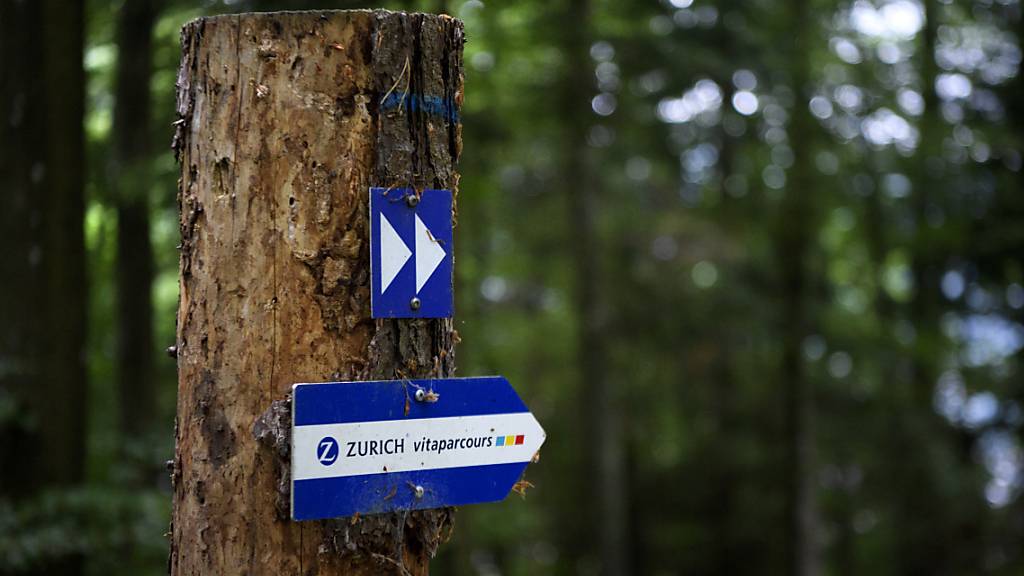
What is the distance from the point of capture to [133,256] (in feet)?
27.6

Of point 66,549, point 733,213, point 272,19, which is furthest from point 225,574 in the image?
point 733,213

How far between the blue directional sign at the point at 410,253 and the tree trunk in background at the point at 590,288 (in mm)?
8746

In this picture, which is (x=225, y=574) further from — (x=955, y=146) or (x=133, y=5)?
(x=955, y=146)

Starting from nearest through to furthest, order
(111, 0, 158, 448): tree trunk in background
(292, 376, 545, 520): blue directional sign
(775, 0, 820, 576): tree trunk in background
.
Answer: (292, 376, 545, 520): blue directional sign < (111, 0, 158, 448): tree trunk in background < (775, 0, 820, 576): tree trunk in background

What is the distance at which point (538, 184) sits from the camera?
15.8m

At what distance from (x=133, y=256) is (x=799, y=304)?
6493 millimetres

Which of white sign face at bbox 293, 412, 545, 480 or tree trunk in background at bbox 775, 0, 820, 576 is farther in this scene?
tree trunk in background at bbox 775, 0, 820, 576

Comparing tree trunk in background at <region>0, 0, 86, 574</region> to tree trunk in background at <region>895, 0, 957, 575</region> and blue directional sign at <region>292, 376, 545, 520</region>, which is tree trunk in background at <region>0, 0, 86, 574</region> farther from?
tree trunk in background at <region>895, 0, 957, 575</region>

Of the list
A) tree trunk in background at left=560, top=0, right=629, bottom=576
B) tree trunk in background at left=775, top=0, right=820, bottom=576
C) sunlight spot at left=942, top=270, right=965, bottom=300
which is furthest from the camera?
sunlight spot at left=942, top=270, right=965, bottom=300

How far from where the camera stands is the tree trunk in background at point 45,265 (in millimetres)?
5742

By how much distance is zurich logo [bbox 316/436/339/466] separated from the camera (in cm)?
210

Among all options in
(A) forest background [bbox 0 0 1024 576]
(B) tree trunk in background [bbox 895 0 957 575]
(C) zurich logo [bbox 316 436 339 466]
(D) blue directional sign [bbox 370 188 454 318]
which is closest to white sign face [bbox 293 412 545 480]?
(C) zurich logo [bbox 316 436 339 466]

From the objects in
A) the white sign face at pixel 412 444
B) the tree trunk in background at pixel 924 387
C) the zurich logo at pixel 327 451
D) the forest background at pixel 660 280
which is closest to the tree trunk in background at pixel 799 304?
the forest background at pixel 660 280

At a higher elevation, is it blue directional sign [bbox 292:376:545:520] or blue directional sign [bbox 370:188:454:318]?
blue directional sign [bbox 370:188:454:318]
